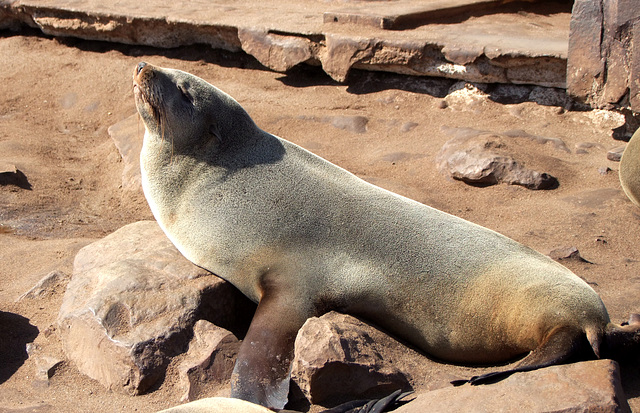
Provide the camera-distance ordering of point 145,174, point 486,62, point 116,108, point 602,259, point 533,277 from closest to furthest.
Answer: point 533,277 < point 145,174 < point 602,259 < point 486,62 < point 116,108

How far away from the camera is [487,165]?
567 cm

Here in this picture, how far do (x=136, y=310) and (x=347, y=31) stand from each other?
16.3 feet

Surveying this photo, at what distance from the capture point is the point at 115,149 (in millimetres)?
7012

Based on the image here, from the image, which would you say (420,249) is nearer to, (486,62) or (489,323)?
(489,323)

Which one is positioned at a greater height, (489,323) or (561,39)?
(561,39)

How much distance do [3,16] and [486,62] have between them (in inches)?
284

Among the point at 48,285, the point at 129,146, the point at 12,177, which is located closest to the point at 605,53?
the point at 129,146

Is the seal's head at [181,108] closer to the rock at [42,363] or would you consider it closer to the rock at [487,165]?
the rock at [42,363]

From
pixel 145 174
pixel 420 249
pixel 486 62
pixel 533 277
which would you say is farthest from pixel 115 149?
pixel 533 277

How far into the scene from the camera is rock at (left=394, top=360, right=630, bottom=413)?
238 centimetres

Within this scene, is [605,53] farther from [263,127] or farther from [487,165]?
[263,127]

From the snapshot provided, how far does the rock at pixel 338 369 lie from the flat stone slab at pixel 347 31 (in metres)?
4.41

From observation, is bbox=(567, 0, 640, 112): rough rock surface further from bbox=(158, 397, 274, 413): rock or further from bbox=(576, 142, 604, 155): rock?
bbox=(158, 397, 274, 413): rock

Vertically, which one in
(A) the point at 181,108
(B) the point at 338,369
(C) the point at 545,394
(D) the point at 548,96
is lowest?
(B) the point at 338,369
